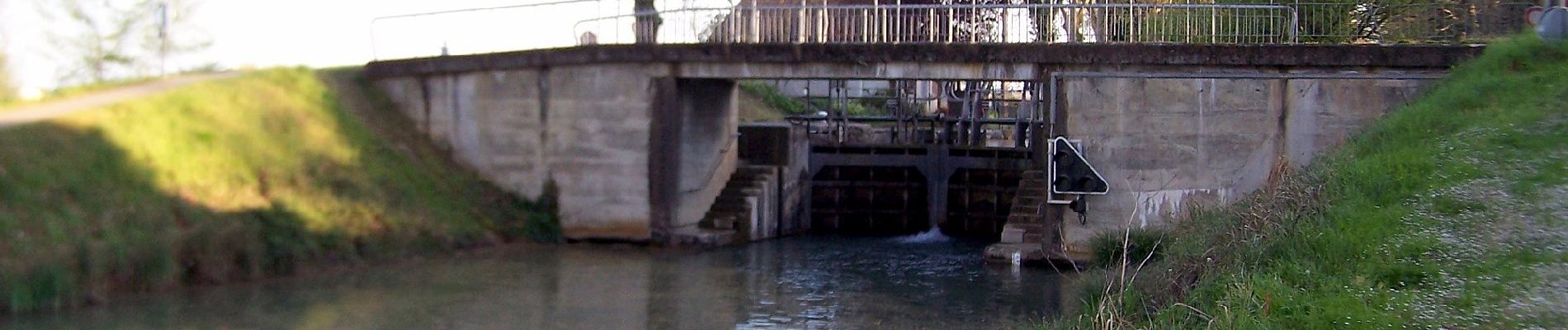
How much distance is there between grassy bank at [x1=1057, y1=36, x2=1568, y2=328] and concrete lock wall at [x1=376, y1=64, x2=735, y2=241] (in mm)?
10391

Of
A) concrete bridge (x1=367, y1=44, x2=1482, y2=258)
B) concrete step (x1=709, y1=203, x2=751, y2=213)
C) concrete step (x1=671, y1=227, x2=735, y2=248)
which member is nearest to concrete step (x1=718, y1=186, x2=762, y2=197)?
concrete bridge (x1=367, y1=44, x2=1482, y2=258)

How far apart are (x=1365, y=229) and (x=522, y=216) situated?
1481 centimetres

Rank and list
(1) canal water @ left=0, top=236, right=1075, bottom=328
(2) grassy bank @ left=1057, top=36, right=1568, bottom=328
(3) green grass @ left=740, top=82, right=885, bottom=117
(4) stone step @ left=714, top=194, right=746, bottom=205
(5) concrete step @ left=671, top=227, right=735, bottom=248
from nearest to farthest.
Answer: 1. (2) grassy bank @ left=1057, top=36, right=1568, bottom=328
2. (1) canal water @ left=0, top=236, right=1075, bottom=328
3. (5) concrete step @ left=671, top=227, right=735, bottom=248
4. (4) stone step @ left=714, top=194, right=746, bottom=205
5. (3) green grass @ left=740, top=82, right=885, bottom=117

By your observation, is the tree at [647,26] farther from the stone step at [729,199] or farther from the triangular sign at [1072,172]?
the triangular sign at [1072,172]

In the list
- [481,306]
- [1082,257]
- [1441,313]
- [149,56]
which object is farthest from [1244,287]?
[149,56]

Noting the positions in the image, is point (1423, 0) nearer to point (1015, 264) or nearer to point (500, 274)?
point (1015, 264)

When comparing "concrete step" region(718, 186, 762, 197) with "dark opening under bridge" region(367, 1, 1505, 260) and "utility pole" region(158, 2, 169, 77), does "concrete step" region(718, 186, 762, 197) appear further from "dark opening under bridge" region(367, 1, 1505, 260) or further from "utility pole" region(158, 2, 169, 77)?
"utility pole" region(158, 2, 169, 77)

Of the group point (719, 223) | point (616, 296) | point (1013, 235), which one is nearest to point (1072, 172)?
point (1013, 235)

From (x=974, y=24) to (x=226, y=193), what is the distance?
10140mm

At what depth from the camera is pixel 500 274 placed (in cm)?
1972

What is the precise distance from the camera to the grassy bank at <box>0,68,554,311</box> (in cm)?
1550

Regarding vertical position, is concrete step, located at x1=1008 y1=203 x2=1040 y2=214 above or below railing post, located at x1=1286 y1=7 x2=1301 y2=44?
below

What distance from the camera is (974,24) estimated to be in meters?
22.3

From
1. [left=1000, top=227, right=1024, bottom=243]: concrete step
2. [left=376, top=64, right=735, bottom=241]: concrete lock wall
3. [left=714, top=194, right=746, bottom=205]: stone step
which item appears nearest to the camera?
[left=1000, top=227, right=1024, bottom=243]: concrete step
